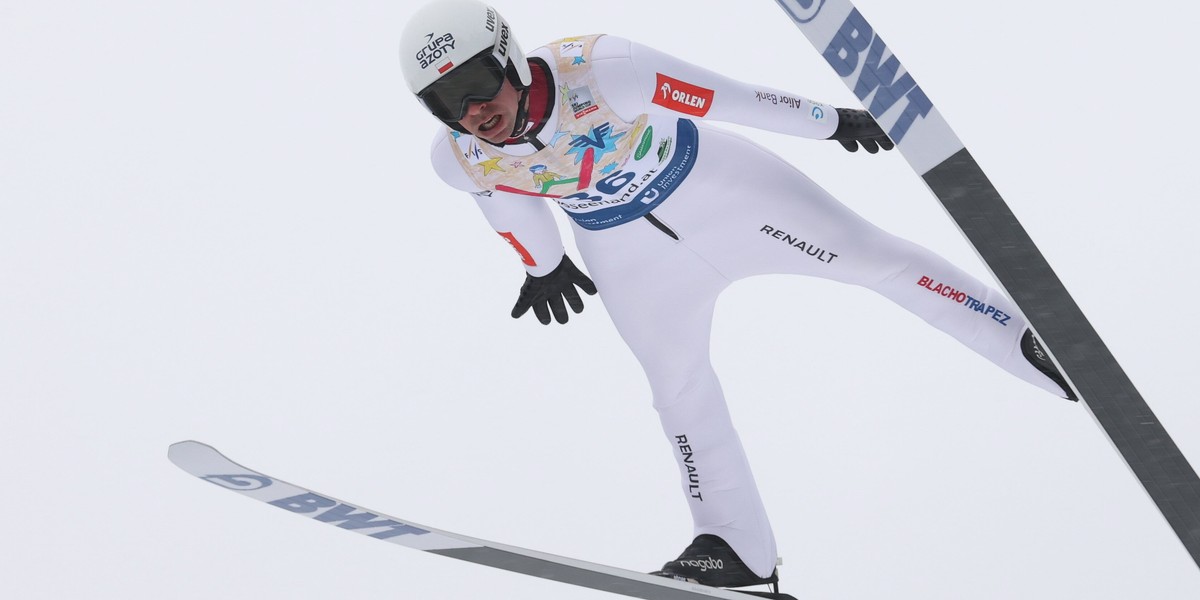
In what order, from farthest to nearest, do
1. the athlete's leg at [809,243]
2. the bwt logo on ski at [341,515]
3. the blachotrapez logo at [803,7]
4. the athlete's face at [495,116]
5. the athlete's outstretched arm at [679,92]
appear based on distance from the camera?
the athlete's leg at [809,243] → the bwt logo on ski at [341,515] → the athlete's outstretched arm at [679,92] → the athlete's face at [495,116] → the blachotrapez logo at [803,7]

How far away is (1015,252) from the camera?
2738mm

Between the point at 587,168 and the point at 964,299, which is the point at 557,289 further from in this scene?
the point at 964,299

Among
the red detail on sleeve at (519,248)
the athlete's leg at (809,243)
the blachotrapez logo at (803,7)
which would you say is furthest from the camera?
the red detail on sleeve at (519,248)

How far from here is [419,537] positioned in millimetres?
2953

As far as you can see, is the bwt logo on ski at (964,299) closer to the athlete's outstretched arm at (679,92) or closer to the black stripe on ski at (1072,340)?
the black stripe on ski at (1072,340)

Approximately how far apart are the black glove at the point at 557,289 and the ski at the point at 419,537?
2.06ft

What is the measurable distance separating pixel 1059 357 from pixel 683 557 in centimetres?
98

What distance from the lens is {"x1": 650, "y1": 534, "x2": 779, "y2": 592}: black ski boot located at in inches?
126

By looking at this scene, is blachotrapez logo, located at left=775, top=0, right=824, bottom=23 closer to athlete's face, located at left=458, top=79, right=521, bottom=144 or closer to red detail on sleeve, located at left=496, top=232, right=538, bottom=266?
athlete's face, located at left=458, top=79, right=521, bottom=144

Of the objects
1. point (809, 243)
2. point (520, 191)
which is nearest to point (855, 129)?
point (809, 243)

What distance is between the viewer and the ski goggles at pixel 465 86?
258cm

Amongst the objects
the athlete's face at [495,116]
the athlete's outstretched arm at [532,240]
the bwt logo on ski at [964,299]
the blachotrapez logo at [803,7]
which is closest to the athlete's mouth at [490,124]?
the athlete's face at [495,116]

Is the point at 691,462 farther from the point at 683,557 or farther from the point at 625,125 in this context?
the point at 625,125

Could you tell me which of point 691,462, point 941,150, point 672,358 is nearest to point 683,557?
point 691,462
